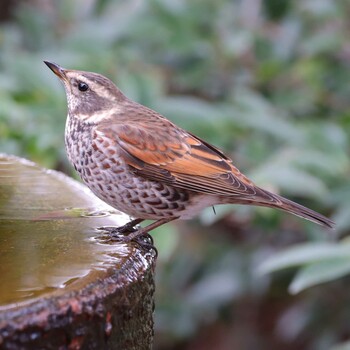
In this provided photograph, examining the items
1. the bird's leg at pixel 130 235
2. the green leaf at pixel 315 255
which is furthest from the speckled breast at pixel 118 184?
the green leaf at pixel 315 255

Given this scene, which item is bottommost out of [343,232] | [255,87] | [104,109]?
[343,232]

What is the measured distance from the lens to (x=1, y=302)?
203 centimetres

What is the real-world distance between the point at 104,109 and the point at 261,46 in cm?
229

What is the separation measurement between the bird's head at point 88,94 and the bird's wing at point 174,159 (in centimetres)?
19

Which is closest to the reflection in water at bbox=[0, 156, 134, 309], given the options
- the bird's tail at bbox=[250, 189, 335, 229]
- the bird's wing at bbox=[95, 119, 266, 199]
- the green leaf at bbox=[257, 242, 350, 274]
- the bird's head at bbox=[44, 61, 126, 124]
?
the bird's wing at bbox=[95, 119, 266, 199]

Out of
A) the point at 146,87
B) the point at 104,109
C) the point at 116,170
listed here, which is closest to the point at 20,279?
the point at 116,170

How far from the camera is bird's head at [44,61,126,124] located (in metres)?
3.79

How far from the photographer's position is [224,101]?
5.80m

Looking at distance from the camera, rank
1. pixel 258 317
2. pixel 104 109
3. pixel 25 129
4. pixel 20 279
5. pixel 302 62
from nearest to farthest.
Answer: pixel 20 279, pixel 104 109, pixel 25 129, pixel 302 62, pixel 258 317

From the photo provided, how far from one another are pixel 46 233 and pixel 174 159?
3.13 feet

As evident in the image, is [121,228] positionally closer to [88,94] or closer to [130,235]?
[130,235]

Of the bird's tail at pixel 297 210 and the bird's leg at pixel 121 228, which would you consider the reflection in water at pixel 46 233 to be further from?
the bird's tail at pixel 297 210

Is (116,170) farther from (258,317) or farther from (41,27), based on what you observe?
(258,317)

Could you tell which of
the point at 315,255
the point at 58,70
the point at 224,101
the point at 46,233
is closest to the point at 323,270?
the point at 315,255
